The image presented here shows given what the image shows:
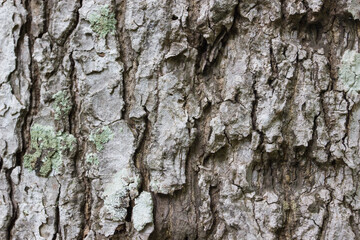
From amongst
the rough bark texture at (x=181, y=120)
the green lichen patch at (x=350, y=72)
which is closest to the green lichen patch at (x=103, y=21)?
the rough bark texture at (x=181, y=120)

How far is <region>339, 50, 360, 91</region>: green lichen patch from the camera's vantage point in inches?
39.8

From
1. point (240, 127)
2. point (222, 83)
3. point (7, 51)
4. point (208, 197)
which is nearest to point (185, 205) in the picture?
point (208, 197)

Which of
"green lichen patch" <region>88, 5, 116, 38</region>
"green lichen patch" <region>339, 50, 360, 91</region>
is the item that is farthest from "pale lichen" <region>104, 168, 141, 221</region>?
"green lichen patch" <region>339, 50, 360, 91</region>

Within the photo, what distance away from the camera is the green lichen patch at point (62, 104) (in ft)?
3.65

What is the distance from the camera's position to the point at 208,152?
1.06m

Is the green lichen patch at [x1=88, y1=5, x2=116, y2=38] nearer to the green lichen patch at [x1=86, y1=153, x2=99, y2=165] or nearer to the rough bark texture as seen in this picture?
the rough bark texture

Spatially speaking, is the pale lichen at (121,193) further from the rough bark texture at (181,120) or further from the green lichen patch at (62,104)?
the green lichen patch at (62,104)

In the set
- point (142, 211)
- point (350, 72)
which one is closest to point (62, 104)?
point (142, 211)

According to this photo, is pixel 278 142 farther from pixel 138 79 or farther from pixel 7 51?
pixel 7 51

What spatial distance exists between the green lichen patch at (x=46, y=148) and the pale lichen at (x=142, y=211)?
0.92 feet

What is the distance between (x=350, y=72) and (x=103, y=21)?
0.77 meters

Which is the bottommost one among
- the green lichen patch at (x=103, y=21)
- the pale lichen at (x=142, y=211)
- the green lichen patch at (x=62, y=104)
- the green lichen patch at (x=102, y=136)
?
the pale lichen at (x=142, y=211)

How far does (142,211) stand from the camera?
105cm

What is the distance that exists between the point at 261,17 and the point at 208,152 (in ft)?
1.44
